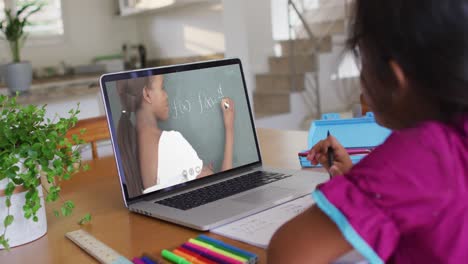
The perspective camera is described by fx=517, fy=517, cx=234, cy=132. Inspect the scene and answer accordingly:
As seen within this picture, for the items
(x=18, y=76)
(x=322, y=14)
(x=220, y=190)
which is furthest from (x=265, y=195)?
(x=322, y=14)

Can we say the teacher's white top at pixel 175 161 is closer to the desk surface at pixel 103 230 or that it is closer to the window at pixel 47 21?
the desk surface at pixel 103 230

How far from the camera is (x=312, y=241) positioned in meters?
0.57

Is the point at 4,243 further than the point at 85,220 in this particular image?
No

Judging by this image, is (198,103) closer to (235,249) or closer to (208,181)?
(208,181)

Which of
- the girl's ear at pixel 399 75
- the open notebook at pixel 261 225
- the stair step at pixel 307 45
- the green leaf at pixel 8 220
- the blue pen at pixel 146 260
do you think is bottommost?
the open notebook at pixel 261 225

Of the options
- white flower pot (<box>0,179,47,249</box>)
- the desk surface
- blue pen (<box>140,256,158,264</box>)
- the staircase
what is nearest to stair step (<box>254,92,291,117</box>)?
the staircase

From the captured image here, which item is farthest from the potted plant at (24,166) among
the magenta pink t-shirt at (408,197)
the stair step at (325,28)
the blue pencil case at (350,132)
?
the stair step at (325,28)

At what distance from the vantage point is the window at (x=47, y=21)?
14.7 ft

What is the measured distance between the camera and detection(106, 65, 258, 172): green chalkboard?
3.65 ft

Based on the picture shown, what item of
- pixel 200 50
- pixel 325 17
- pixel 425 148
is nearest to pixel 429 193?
pixel 425 148

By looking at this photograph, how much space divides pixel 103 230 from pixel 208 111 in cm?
38

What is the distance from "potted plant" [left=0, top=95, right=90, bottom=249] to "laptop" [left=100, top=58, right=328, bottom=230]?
0.15 m

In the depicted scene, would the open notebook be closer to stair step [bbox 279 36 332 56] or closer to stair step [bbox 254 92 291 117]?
stair step [bbox 254 92 291 117]

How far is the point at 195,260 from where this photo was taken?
0.70 m
